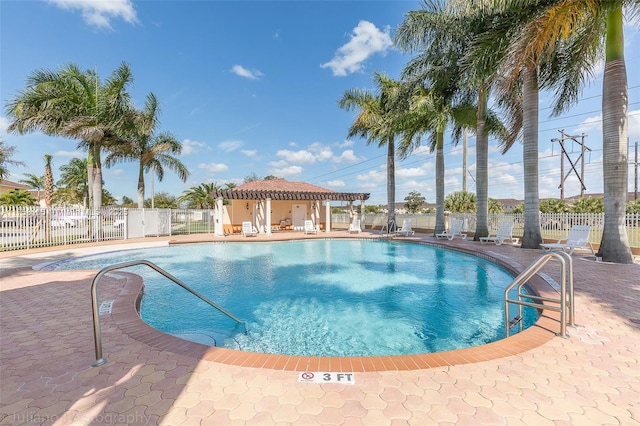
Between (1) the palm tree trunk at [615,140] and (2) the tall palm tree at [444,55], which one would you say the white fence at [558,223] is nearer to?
(2) the tall palm tree at [444,55]

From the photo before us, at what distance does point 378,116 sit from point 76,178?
5050cm

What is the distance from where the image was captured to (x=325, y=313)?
6.35 metres

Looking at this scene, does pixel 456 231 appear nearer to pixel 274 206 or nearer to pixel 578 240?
pixel 578 240

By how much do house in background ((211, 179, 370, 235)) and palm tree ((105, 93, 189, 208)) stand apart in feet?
19.2

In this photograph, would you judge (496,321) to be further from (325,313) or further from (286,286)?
(286,286)

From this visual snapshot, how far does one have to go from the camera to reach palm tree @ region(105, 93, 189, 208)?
20.0 metres

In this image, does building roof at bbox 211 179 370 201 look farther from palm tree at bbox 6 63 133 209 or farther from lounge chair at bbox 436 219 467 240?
lounge chair at bbox 436 219 467 240

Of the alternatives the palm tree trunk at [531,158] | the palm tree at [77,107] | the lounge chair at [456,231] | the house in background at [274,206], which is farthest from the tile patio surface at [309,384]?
the house in background at [274,206]

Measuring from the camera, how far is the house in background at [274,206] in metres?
21.4

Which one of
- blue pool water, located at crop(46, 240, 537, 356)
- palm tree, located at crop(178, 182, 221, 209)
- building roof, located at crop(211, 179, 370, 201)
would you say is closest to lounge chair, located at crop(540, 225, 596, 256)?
blue pool water, located at crop(46, 240, 537, 356)

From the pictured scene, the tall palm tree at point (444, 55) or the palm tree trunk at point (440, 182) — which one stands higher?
the tall palm tree at point (444, 55)

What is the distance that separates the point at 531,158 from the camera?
40.2 ft

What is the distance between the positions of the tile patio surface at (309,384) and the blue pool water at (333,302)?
56.1 inches

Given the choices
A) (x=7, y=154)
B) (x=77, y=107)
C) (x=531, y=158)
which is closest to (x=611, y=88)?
(x=531, y=158)
